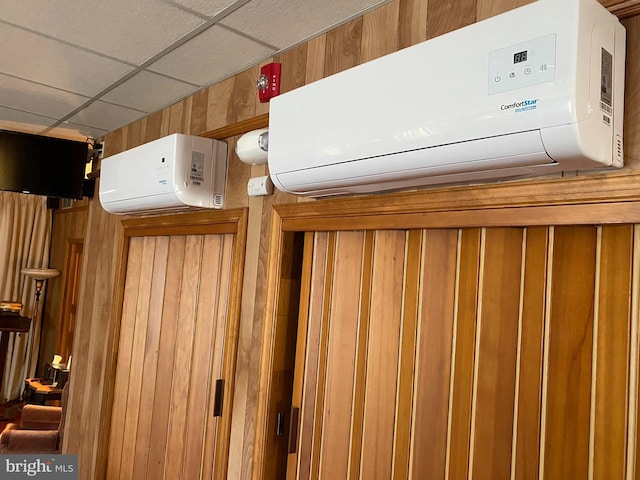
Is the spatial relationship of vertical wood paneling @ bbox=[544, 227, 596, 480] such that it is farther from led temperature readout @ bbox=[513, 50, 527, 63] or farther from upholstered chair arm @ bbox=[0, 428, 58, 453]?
upholstered chair arm @ bbox=[0, 428, 58, 453]

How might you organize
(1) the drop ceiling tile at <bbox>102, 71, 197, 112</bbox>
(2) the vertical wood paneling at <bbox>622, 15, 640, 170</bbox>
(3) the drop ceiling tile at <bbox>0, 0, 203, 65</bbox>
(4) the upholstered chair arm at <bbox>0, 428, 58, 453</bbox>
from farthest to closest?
(4) the upholstered chair arm at <bbox>0, 428, 58, 453</bbox>
(1) the drop ceiling tile at <bbox>102, 71, 197, 112</bbox>
(3) the drop ceiling tile at <bbox>0, 0, 203, 65</bbox>
(2) the vertical wood paneling at <bbox>622, 15, 640, 170</bbox>

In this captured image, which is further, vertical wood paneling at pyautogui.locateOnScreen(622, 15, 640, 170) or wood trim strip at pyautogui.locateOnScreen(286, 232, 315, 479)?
wood trim strip at pyautogui.locateOnScreen(286, 232, 315, 479)

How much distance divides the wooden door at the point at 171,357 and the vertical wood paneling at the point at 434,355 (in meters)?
0.93

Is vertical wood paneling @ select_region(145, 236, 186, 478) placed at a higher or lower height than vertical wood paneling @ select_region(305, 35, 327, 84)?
lower

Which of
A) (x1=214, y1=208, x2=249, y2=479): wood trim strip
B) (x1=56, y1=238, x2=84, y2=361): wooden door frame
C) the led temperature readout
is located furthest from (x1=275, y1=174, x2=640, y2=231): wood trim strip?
(x1=56, y1=238, x2=84, y2=361): wooden door frame

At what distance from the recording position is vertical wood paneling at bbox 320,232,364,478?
1.76 meters

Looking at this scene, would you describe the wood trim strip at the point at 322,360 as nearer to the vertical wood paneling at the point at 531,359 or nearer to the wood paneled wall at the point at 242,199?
the wood paneled wall at the point at 242,199

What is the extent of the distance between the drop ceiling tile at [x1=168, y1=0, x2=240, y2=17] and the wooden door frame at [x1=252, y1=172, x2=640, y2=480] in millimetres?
674

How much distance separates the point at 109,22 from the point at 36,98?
1.27 m

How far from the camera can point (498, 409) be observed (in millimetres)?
1371

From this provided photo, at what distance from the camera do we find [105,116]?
312 centimetres

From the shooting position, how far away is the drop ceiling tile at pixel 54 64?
2.18 m

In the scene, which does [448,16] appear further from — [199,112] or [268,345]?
[199,112]

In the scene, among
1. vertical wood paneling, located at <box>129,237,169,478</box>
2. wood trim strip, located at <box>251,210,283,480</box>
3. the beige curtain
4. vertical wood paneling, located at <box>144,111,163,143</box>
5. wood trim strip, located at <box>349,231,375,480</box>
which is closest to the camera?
wood trim strip, located at <box>349,231,375,480</box>
